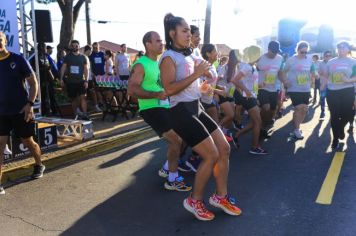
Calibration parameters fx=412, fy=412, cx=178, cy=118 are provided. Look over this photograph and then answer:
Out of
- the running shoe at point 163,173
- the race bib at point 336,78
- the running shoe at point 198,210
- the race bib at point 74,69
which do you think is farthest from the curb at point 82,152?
the race bib at point 336,78

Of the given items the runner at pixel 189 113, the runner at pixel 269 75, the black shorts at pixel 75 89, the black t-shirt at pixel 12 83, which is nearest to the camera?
the runner at pixel 189 113

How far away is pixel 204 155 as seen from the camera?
3.81 m

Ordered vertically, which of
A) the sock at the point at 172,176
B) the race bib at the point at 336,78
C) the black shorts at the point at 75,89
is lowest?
the sock at the point at 172,176

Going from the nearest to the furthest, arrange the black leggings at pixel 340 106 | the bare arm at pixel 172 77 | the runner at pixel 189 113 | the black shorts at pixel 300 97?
the bare arm at pixel 172 77, the runner at pixel 189 113, the black leggings at pixel 340 106, the black shorts at pixel 300 97

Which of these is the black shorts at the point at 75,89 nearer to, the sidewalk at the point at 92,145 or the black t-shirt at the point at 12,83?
the sidewalk at the point at 92,145

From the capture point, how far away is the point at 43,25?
9641 mm

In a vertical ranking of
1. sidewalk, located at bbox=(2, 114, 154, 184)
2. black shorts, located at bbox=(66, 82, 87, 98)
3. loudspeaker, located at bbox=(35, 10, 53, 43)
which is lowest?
sidewalk, located at bbox=(2, 114, 154, 184)

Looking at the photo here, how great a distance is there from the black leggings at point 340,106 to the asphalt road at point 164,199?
19.7 inches

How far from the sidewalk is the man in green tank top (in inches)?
79.0

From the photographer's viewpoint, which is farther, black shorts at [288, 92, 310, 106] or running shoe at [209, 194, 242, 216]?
black shorts at [288, 92, 310, 106]

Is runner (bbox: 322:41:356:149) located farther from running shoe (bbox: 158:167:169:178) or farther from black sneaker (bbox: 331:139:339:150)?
running shoe (bbox: 158:167:169:178)

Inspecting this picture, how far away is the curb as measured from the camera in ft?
18.3

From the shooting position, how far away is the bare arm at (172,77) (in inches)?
140

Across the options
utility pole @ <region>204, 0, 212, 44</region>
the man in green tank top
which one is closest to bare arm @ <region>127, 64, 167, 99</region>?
the man in green tank top
